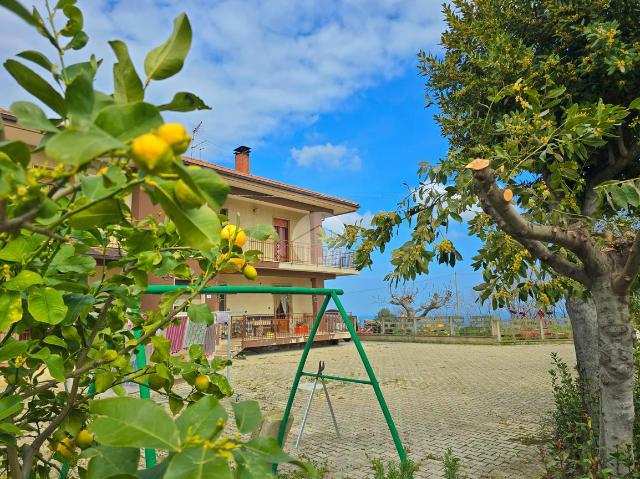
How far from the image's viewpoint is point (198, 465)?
0.52 metres

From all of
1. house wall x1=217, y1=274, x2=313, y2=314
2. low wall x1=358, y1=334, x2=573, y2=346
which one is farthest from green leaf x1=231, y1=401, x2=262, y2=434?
low wall x1=358, y1=334, x2=573, y2=346

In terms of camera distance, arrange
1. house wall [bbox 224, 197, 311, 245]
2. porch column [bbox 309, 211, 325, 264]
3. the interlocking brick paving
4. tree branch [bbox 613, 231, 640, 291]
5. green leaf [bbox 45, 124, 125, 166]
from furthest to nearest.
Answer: porch column [bbox 309, 211, 325, 264] → house wall [bbox 224, 197, 311, 245] → the interlocking brick paving → tree branch [bbox 613, 231, 640, 291] → green leaf [bbox 45, 124, 125, 166]

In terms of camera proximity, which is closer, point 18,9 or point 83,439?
point 18,9

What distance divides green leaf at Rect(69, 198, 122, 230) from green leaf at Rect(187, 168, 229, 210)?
0.54ft

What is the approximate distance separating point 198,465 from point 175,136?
14.7 inches

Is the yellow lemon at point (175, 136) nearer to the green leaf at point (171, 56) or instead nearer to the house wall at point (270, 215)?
the green leaf at point (171, 56)

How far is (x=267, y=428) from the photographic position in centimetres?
429

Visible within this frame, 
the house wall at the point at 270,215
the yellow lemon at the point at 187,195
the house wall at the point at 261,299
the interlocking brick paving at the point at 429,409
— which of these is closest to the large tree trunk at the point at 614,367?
the interlocking brick paving at the point at 429,409

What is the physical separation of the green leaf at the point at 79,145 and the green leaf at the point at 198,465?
1.14ft

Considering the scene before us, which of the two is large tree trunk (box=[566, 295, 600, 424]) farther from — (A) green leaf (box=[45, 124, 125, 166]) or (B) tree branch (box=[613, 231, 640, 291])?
(A) green leaf (box=[45, 124, 125, 166])

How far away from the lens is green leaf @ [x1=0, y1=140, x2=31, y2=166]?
51cm

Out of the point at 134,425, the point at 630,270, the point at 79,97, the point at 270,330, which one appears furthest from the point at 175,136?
the point at 270,330

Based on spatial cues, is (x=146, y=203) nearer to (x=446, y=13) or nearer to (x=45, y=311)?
(x=446, y=13)

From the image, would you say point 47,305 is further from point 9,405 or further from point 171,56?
point 171,56
